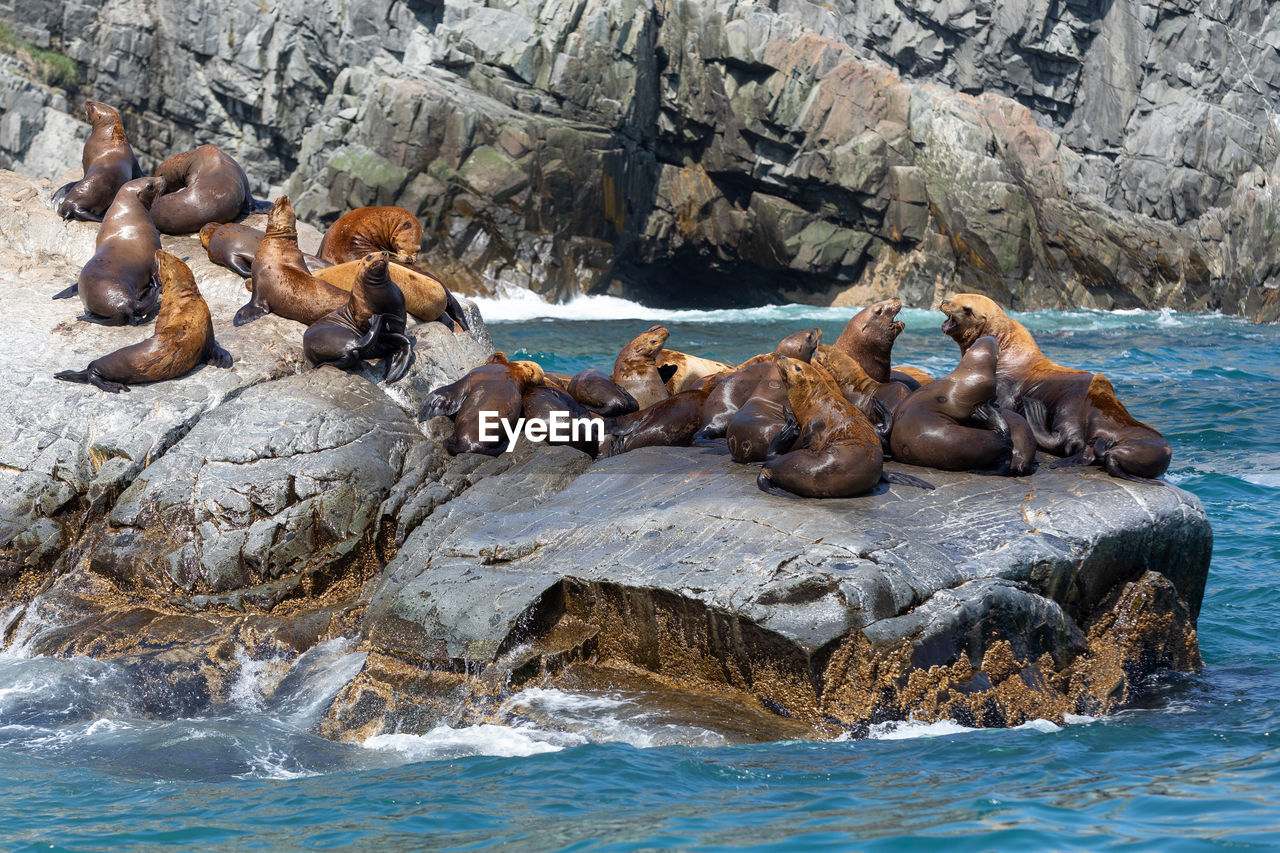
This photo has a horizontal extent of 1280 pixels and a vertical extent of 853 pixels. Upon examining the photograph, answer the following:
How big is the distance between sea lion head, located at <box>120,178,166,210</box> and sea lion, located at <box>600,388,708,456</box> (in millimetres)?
4955

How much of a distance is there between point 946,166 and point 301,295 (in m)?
30.0

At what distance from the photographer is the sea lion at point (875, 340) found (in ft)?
29.2

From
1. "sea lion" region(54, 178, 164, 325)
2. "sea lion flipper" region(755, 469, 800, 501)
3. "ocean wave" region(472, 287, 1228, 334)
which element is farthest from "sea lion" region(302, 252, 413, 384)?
"ocean wave" region(472, 287, 1228, 334)

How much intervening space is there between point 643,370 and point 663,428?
1.58m

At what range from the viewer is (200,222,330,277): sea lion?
10367mm

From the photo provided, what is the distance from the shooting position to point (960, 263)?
36.4m

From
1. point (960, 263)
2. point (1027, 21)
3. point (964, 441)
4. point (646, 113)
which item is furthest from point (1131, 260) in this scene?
point (964, 441)

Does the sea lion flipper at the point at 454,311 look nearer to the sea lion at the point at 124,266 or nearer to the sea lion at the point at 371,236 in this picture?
the sea lion at the point at 371,236

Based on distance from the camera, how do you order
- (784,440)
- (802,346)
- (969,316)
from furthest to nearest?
(969,316), (802,346), (784,440)

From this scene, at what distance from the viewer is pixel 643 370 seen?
10219 millimetres

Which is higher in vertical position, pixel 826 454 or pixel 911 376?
pixel 911 376

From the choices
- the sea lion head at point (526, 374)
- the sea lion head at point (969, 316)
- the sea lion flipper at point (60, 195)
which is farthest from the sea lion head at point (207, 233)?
the sea lion head at point (969, 316)

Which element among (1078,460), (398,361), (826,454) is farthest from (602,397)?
(1078,460)

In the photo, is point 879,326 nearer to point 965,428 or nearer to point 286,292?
point 965,428
